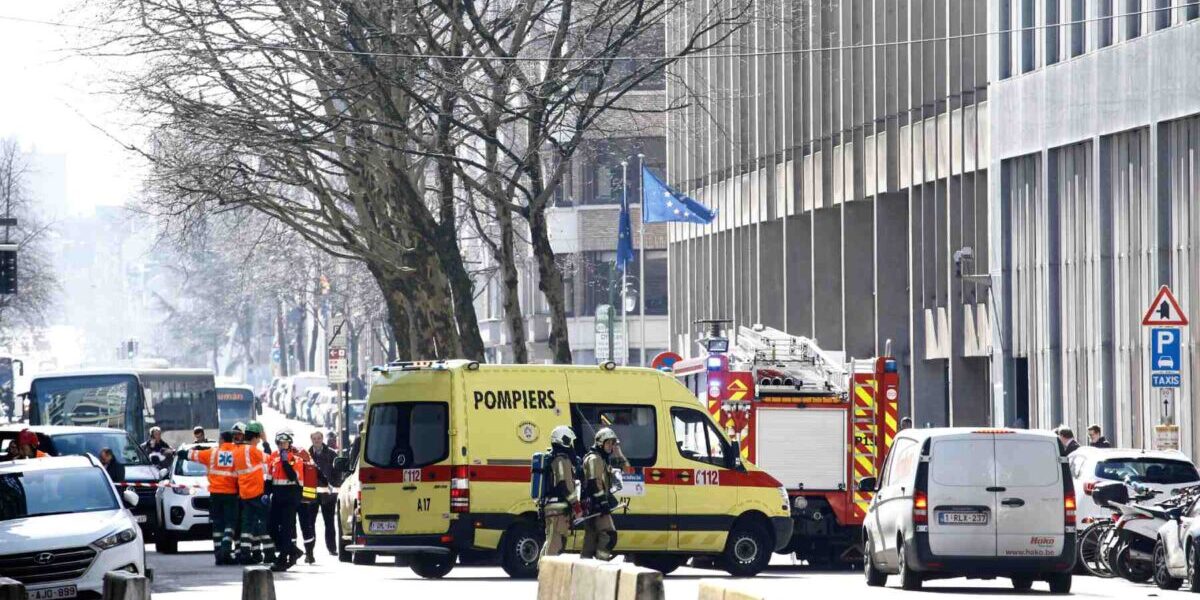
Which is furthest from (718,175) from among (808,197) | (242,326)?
(242,326)

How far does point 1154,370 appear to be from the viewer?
2808 cm

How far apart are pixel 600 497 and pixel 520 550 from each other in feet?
12.1

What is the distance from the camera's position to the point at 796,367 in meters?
31.0

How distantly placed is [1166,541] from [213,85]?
20160 millimetres

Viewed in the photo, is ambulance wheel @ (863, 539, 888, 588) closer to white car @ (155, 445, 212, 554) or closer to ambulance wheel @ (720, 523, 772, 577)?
ambulance wheel @ (720, 523, 772, 577)

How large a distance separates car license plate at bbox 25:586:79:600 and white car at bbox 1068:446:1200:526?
38.5ft

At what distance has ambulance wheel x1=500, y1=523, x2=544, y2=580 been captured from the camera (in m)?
25.3

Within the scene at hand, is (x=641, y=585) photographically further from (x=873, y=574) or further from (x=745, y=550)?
(x=745, y=550)

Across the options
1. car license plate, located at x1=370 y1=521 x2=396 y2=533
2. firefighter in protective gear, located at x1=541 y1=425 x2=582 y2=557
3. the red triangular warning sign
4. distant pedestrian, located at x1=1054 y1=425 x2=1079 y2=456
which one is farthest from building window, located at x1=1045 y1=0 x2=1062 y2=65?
firefighter in protective gear, located at x1=541 y1=425 x2=582 y2=557

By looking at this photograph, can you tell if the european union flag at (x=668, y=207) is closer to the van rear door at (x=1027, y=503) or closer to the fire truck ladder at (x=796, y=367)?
the fire truck ladder at (x=796, y=367)

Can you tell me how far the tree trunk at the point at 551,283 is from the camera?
122ft

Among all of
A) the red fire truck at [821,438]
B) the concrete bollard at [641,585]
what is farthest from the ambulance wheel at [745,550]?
the concrete bollard at [641,585]

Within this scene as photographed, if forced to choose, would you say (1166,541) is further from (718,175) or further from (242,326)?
(242,326)

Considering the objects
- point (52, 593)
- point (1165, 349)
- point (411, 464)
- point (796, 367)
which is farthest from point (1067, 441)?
point (52, 593)
